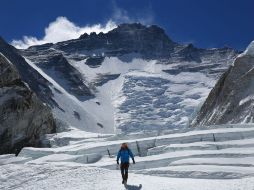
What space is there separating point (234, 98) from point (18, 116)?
Result: 19640 mm

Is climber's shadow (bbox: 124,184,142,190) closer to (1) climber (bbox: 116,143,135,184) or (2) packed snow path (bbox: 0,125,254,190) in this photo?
(2) packed snow path (bbox: 0,125,254,190)

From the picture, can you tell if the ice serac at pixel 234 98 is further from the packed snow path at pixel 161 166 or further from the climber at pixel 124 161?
the climber at pixel 124 161

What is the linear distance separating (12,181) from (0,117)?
22.8 m

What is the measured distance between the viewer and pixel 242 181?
2272 centimetres

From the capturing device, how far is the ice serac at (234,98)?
45.5 metres

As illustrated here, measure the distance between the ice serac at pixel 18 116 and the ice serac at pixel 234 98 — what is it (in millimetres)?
15325

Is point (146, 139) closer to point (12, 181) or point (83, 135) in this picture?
point (12, 181)

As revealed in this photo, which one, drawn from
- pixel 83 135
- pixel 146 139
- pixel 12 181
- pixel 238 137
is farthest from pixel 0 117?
pixel 238 137

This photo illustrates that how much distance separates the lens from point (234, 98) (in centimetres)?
4797

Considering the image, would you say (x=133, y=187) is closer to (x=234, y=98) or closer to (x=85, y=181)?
(x=85, y=181)

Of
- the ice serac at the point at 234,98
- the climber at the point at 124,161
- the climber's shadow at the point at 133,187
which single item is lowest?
the climber's shadow at the point at 133,187

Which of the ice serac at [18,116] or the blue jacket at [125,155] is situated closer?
the blue jacket at [125,155]

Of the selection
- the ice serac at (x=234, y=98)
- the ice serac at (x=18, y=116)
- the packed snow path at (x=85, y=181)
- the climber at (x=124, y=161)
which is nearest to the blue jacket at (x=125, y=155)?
the climber at (x=124, y=161)

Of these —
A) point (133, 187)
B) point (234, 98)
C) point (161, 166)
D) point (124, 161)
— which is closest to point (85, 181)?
point (124, 161)
